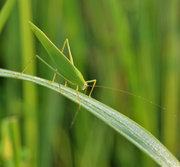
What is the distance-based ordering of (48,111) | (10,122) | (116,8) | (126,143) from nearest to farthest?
(10,122) < (116,8) < (48,111) < (126,143)

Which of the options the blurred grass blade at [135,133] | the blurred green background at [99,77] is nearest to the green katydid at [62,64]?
the blurred grass blade at [135,133]

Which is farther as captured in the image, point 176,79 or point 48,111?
point 176,79

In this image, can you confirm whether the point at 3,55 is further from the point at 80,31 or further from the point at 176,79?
the point at 176,79

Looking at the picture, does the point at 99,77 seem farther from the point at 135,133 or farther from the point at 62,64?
the point at 135,133

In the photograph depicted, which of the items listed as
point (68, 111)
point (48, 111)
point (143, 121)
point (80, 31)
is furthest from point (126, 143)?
point (80, 31)

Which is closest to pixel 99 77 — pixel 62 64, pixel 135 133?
pixel 62 64

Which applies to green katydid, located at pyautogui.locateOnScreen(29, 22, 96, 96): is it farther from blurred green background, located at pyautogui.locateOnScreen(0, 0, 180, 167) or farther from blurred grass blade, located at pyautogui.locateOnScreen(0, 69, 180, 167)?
blurred green background, located at pyautogui.locateOnScreen(0, 0, 180, 167)

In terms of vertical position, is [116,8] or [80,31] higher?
[116,8]

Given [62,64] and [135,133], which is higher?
[62,64]
